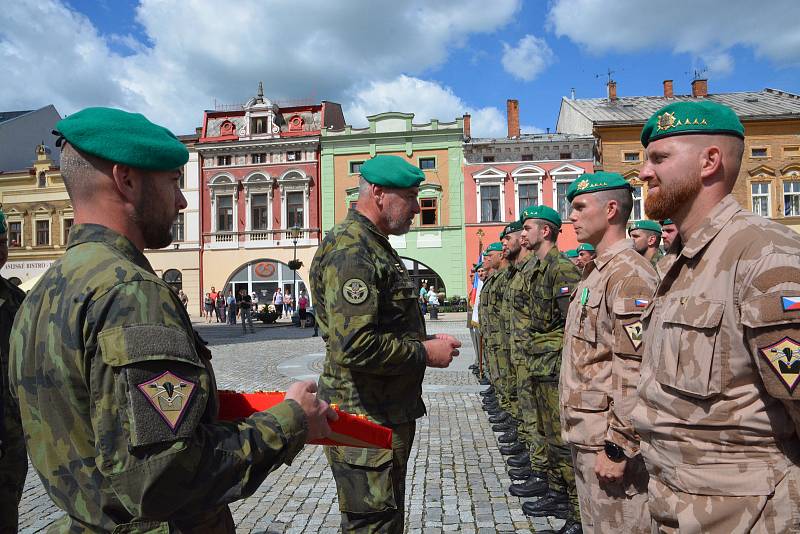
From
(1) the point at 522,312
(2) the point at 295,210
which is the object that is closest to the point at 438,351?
(1) the point at 522,312

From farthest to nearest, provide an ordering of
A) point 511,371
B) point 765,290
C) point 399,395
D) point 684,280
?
point 511,371 → point 399,395 → point 684,280 → point 765,290

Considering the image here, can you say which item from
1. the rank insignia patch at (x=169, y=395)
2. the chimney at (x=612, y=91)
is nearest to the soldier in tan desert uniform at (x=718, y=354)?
the rank insignia patch at (x=169, y=395)

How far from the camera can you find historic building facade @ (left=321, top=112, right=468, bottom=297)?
33781mm

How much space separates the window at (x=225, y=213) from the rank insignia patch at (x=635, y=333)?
35.5 metres

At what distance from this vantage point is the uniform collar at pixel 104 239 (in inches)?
59.4

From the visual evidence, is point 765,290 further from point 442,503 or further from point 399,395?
point 442,503

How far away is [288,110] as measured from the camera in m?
37.1

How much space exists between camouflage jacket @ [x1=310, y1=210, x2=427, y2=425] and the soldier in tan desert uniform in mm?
1057

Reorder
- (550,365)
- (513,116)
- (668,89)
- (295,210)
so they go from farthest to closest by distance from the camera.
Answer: (668,89), (513,116), (295,210), (550,365)

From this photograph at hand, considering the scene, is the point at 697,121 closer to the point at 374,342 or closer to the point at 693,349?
the point at 693,349

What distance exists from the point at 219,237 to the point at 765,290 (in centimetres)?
3658

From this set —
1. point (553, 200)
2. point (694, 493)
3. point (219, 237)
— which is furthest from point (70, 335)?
point (219, 237)

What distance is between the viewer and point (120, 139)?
5.02 feet

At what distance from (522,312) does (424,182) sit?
29.7m
